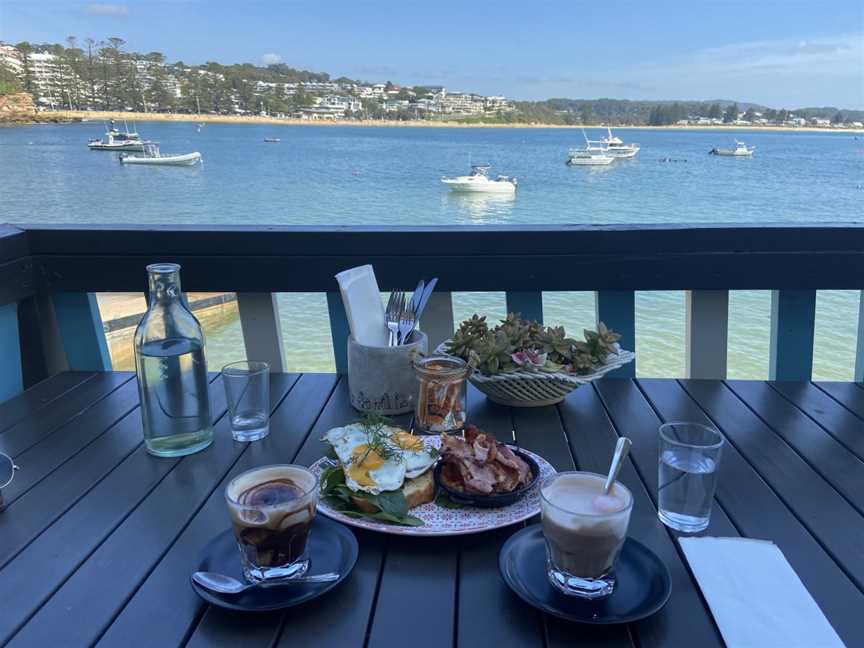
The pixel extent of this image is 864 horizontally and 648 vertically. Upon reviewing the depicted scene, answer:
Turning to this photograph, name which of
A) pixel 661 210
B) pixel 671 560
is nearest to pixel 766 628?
pixel 671 560

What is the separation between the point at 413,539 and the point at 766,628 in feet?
1.44

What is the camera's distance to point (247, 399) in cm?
128

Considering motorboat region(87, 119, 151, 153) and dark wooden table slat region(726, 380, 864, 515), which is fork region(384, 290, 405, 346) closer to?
dark wooden table slat region(726, 380, 864, 515)

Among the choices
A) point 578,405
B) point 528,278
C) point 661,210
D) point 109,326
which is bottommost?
point 661,210

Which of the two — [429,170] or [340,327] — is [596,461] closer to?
[340,327]

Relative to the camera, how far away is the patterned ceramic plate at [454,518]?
90cm

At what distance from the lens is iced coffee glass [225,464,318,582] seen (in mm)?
765

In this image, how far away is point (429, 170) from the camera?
1435 inches

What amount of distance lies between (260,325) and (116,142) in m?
43.9

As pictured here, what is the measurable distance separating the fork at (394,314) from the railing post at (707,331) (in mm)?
1049

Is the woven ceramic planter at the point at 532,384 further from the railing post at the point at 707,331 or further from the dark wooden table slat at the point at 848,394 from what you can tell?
the railing post at the point at 707,331

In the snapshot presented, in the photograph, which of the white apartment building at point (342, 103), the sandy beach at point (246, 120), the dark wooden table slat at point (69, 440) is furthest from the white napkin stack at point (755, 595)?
the white apartment building at point (342, 103)

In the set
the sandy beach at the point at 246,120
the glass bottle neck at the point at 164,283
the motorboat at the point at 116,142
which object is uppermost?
the sandy beach at the point at 246,120

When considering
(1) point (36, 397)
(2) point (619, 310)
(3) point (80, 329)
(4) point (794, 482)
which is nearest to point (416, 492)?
(4) point (794, 482)
